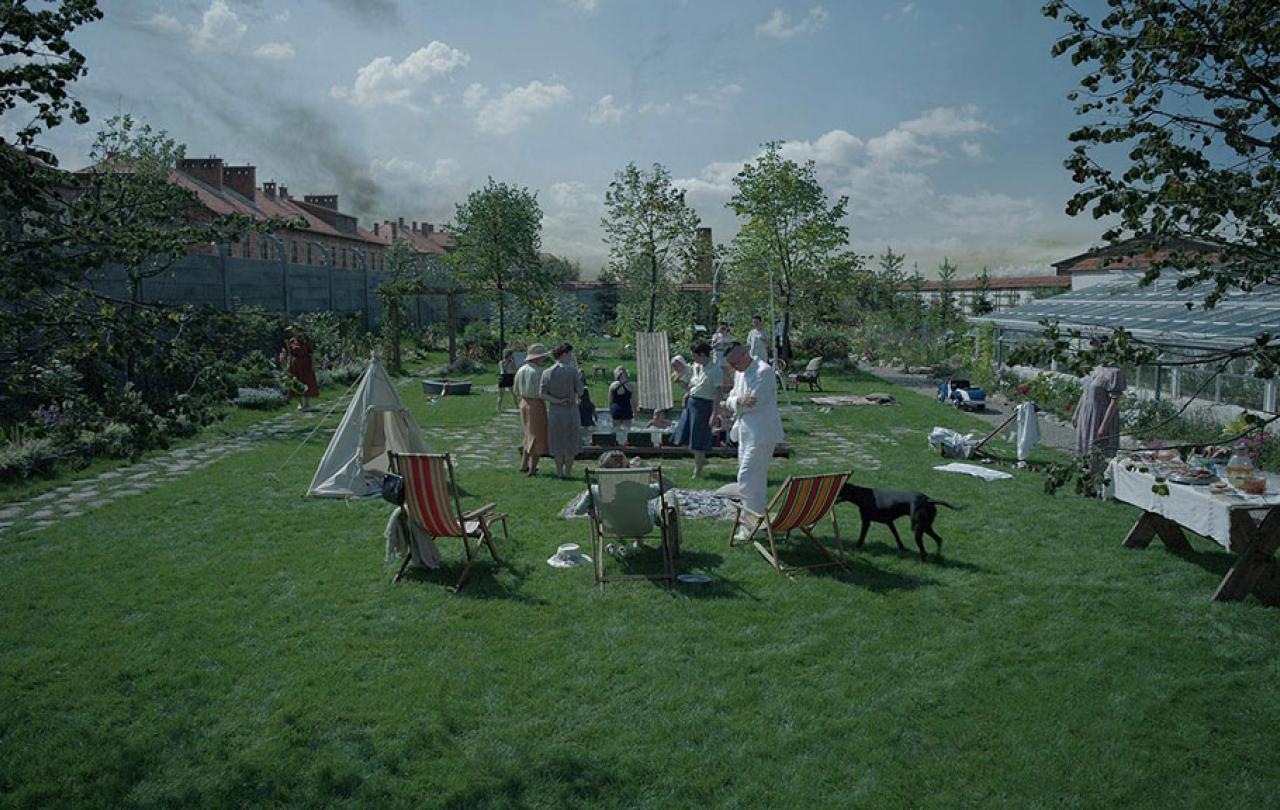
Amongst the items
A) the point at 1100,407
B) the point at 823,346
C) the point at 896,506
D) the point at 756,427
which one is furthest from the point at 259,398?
the point at 823,346

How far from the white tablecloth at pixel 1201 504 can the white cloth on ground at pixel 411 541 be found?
5272 millimetres

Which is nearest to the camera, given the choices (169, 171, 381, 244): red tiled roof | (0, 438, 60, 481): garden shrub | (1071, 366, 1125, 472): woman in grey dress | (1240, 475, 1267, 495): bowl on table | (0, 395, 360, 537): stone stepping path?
(1240, 475, 1267, 495): bowl on table

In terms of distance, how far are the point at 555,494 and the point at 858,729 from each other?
5698 millimetres

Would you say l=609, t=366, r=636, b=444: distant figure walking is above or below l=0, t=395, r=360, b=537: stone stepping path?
above

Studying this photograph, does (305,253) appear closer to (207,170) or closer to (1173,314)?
(207,170)

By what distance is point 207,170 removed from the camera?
39.8 metres

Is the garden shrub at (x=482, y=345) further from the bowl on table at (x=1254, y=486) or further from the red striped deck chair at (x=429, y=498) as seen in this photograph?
the bowl on table at (x=1254, y=486)

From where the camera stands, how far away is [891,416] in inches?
659

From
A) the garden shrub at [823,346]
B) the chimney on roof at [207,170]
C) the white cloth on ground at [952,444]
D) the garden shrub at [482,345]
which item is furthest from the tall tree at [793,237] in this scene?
the chimney on roof at [207,170]

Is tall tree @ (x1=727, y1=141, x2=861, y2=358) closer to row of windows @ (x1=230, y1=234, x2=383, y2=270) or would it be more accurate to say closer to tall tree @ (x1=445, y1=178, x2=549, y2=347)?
tall tree @ (x1=445, y1=178, x2=549, y2=347)

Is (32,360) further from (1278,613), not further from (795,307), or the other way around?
(795,307)

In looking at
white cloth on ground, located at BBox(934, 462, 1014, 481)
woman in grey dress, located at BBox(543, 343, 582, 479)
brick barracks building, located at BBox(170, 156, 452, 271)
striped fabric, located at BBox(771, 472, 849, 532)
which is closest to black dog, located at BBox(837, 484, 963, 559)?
striped fabric, located at BBox(771, 472, 849, 532)

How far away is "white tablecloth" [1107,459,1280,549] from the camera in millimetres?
6488

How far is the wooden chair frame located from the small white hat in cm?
14
